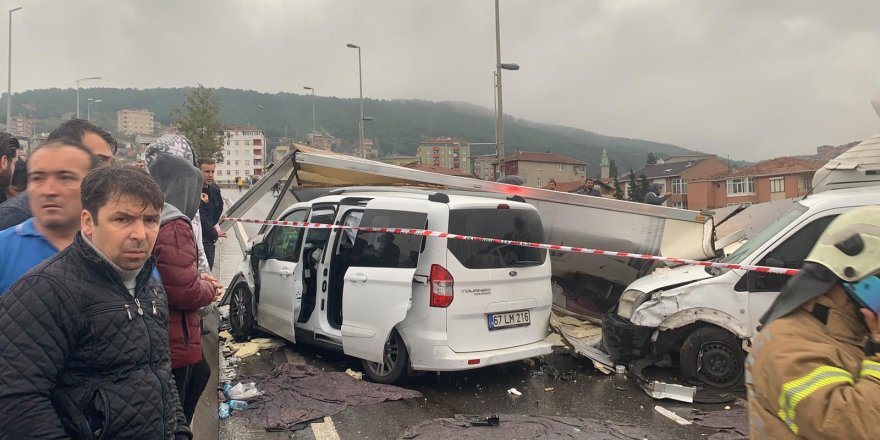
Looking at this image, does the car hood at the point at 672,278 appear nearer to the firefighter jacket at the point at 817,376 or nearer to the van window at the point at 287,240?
the van window at the point at 287,240

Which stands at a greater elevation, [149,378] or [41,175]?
[41,175]

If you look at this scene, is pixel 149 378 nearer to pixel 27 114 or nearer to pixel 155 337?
pixel 155 337

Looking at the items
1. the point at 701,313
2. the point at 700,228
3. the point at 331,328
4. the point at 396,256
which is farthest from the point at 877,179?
the point at 331,328

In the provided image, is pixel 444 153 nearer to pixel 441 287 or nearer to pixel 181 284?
pixel 441 287

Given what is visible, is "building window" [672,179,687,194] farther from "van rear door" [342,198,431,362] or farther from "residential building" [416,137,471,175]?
"van rear door" [342,198,431,362]

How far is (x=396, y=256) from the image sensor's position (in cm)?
543

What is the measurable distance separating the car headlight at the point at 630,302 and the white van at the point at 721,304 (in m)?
0.01

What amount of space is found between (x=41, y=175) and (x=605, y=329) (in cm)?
525

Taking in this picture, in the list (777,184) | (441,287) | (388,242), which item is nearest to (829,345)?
(441,287)

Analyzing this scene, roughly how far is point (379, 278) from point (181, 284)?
2.52 metres

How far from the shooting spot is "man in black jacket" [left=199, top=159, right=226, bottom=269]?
25.3 ft

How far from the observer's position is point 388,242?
18.2 feet

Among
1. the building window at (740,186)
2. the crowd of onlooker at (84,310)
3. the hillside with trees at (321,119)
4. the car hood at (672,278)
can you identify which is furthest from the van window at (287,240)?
the hillside with trees at (321,119)

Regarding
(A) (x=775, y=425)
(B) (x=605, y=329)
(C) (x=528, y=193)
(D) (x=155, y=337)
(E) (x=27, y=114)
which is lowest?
(B) (x=605, y=329)
